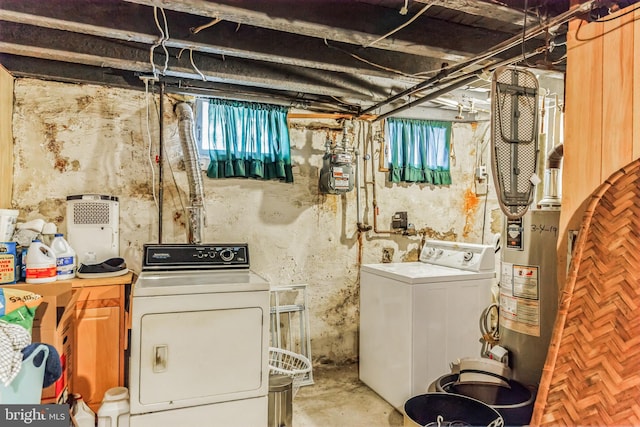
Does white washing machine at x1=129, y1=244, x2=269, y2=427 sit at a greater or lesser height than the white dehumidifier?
lesser

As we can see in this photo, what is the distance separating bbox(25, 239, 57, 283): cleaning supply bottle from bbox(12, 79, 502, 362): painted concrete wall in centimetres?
51

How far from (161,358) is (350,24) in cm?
203

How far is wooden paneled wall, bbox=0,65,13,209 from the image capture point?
8.40 ft

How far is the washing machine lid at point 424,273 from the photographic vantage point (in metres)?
2.78

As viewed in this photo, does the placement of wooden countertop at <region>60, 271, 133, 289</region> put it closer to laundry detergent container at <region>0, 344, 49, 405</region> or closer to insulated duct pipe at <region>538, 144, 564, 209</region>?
laundry detergent container at <region>0, 344, 49, 405</region>

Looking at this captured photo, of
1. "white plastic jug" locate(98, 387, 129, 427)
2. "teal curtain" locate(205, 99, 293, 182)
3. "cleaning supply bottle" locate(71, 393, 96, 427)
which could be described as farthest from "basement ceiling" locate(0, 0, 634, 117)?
"cleaning supply bottle" locate(71, 393, 96, 427)

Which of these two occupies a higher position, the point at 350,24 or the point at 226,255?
the point at 350,24

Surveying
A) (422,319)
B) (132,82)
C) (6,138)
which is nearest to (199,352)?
(422,319)

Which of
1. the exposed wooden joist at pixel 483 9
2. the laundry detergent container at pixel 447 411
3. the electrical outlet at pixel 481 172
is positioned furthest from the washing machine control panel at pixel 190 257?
the electrical outlet at pixel 481 172

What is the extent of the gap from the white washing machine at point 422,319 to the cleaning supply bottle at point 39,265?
2.26 metres

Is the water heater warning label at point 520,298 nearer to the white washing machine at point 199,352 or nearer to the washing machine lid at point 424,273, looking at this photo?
the washing machine lid at point 424,273

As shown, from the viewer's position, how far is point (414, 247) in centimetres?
388

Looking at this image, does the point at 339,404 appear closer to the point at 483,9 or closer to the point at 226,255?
the point at 226,255

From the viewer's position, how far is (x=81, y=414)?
2227 mm
